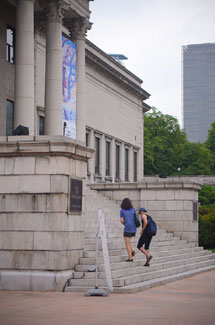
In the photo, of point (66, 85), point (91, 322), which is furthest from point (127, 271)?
point (66, 85)

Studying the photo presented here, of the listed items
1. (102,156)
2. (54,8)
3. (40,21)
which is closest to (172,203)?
(54,8)

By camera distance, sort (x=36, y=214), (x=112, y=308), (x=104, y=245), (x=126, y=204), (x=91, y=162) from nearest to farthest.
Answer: (x=112, y=308) < (x=104, y=245) < (x=36, y=214) < (x=126, y=204) < (x=91, y=162)

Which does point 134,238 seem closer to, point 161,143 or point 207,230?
point 207,230

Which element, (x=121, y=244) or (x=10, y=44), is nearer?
(x=121, y=244)

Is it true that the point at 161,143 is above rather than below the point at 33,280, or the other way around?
above

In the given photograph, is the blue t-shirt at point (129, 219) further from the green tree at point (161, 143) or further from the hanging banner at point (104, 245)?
the green tree at point (161, 143)

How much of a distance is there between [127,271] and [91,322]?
6.30 meters

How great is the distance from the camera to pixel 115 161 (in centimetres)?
6012

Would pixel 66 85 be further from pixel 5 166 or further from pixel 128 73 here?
pixel 128 73

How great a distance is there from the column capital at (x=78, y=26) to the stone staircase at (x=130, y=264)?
14.2 metres

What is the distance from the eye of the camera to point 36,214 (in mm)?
16172

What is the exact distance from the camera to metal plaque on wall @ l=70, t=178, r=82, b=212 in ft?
54.2

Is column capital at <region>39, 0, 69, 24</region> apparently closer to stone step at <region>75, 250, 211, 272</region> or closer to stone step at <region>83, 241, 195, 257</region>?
stone step at <region>83, 241, 195, 257</region>

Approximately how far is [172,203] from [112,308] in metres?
15.1
